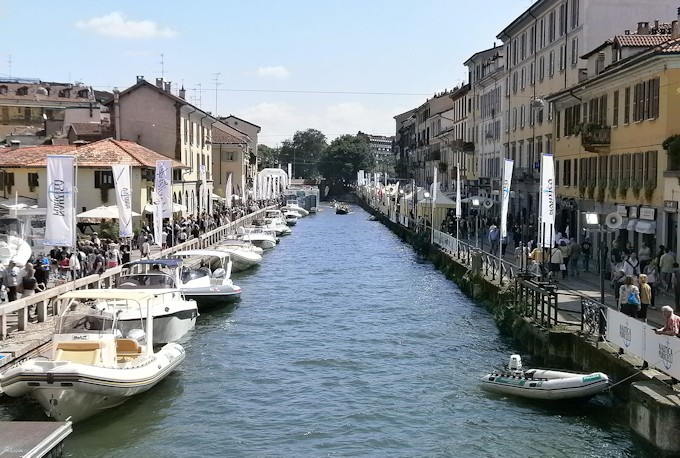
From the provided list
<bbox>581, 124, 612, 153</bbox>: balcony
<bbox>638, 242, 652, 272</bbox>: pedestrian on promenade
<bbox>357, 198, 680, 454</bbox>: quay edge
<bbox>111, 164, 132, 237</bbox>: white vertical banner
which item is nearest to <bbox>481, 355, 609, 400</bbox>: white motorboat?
<bbox>357, 198, 680, 454</bbox>: quay edge

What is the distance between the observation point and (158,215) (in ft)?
113

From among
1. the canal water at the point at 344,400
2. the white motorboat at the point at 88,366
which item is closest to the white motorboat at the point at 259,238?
the canal water at the point at 344,400

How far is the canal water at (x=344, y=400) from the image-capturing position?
55.0 feet

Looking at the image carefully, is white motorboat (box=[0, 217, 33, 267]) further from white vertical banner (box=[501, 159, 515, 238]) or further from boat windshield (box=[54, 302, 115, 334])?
white vertical banner (box=[501, 159, 515, 238])

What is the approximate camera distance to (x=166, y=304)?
2564cm

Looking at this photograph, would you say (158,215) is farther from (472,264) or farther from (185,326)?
(472,264)

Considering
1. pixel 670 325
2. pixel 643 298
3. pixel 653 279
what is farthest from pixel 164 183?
pixel 670 325

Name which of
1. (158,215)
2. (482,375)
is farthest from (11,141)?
(482,375)

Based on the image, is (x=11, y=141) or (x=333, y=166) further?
(x=333, y=166)

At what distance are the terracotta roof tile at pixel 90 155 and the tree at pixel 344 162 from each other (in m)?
124

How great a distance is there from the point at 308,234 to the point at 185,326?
2151 inches

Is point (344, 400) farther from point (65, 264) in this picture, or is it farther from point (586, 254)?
point (586, 254)

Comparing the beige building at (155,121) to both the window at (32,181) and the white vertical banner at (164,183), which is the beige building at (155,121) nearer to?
the window at (32,181)

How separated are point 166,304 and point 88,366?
819 centimetres
